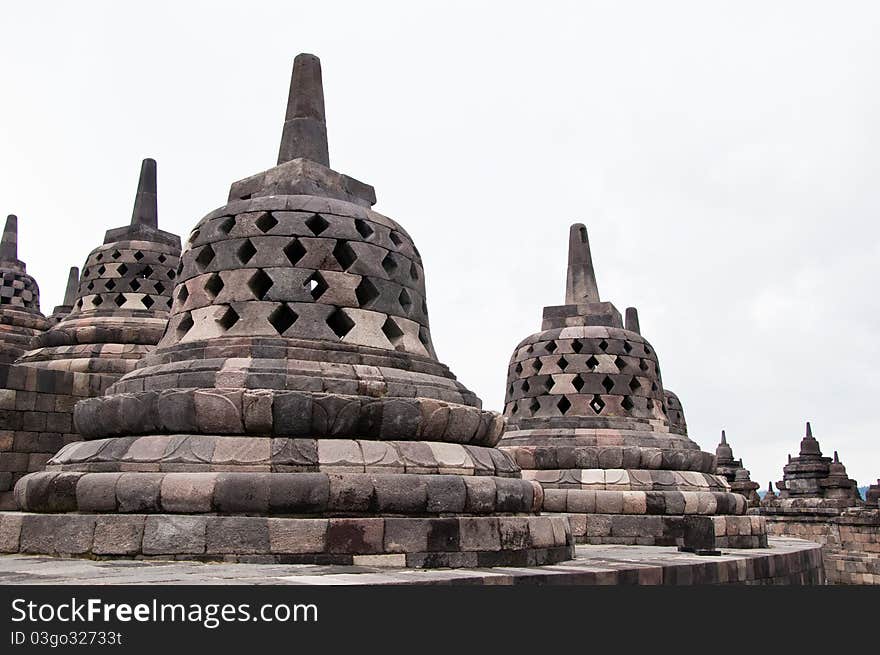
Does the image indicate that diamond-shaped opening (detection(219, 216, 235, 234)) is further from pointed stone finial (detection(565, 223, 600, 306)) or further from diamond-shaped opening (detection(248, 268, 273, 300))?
pointed stone finial (detection(565, 223, 600, 306))

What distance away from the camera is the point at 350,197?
28.6ft

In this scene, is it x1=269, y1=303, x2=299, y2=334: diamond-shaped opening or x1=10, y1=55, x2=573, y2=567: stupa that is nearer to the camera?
x1=10, y1=55, x2=573, y2=567: stupa

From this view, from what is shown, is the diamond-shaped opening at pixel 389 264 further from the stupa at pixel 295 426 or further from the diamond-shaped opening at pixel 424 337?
the diamond-shaped opening at pixel 424 337

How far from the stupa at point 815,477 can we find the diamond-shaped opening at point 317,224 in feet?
86.0

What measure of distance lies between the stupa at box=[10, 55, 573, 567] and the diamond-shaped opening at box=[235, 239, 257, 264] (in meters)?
0.01

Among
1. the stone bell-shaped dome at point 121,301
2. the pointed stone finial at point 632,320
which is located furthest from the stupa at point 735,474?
the stone bell-shaped dome at point 121,301

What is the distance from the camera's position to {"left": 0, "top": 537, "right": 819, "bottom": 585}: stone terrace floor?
4668 millimetres

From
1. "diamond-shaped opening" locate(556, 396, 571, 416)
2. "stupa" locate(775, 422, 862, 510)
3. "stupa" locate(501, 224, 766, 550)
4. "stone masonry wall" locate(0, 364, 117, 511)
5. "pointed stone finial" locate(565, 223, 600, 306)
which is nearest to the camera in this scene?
"stone masonry wall" locate(0, 364, 117, 511)

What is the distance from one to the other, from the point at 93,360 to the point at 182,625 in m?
9.88

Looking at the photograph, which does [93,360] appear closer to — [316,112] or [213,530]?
[316,112]

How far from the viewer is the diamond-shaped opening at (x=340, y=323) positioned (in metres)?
7.67

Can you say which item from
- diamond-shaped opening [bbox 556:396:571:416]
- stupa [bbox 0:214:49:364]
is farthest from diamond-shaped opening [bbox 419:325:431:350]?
stupa [bbox 0:214:49:364]

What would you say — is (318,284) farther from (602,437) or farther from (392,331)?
(602,437)

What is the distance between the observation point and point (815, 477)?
30078mm
